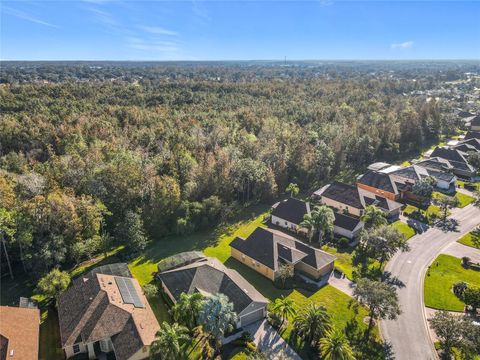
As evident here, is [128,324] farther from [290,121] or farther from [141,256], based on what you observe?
[290,121]

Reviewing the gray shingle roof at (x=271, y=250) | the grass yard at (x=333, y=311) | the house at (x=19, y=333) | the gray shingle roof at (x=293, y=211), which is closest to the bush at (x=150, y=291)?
the house at (x=19, y=333)

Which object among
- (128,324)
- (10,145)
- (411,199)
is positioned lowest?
(411,199)

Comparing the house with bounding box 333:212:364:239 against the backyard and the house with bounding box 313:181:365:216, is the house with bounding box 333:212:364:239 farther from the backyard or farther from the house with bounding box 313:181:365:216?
the house with bounding box 313:181:365:216

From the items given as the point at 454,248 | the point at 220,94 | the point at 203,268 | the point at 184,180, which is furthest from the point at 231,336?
the point at 220,94

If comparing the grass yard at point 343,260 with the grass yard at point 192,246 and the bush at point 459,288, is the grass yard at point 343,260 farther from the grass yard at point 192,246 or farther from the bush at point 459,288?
the grass yard at point 192,246

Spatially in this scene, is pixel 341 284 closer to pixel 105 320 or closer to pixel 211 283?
pixel 211 283

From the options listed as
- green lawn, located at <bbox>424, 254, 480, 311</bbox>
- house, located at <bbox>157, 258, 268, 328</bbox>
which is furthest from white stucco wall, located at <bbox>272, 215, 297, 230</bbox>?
green lawn, located at <bbox>424, 254, 480, 311</bbox>

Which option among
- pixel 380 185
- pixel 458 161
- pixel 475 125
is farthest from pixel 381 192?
pixel 475 125
